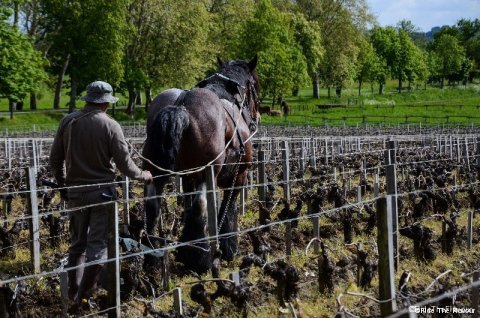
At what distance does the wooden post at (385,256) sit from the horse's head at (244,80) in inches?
156

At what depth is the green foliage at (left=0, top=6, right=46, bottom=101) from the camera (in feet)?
84.5

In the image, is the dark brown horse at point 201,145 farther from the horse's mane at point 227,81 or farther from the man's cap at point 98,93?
the man's cap at point 98,93

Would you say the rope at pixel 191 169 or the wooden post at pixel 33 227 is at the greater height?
the rope at pixel 191 169

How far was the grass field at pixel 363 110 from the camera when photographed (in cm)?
4632

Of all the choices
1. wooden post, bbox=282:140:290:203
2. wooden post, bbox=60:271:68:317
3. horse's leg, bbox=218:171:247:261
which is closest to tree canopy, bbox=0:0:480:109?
wooden post, bbox=282:140:290:203

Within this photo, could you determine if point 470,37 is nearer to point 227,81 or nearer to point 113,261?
point 227,81

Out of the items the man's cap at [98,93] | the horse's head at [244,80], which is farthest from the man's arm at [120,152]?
the horse's head at [244,80]

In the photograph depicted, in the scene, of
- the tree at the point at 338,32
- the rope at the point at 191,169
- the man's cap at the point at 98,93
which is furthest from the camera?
the tree at the point at 338,32

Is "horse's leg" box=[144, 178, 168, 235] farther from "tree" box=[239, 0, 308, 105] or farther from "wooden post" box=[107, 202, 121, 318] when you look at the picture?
"tree" box=[239, 0, 308, 105]

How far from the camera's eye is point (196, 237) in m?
6.81

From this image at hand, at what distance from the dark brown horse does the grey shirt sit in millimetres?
845

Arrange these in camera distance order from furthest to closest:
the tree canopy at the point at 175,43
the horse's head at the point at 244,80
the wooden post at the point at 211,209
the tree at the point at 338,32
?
the tree at the point at 338,32 < the tree canopy at the point at 175,43 < the horse's head at the point at 244,80 < the wooden post at the point at 211,209

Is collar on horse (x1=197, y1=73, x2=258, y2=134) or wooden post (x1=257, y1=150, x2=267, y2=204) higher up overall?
collar on horse (x1=197, y1=73, x2=258, y2=134)

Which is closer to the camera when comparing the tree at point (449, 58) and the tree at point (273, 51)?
Answer: the tree at point (273, 51)
